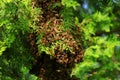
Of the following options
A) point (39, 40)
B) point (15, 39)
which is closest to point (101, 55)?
point (15, 39)

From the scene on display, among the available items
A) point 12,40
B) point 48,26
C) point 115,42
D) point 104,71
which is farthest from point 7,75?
point 104,71

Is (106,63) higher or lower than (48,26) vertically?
lower

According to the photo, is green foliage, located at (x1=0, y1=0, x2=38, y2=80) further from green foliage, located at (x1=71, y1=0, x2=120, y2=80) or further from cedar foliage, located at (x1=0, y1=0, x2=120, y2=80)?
green foliage, located at (x1=71, y1=0, x2=120, y2=80)

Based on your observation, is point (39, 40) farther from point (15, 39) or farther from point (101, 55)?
point (101, 55)

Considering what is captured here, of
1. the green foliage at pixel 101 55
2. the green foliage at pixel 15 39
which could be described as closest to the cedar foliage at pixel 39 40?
the green foliage at pixel 15 39

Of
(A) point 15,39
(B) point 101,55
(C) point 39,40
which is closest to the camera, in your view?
(C) point 39,40

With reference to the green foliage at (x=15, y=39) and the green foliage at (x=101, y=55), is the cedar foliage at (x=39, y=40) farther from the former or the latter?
the green foliage at (x=101, y=55)

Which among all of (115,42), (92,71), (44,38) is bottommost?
(92,71)

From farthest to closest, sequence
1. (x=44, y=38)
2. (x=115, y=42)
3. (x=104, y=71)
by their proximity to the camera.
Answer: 1. (x=104, y=71)
2. (x=115, y=42)
3. (x=44, y=38)

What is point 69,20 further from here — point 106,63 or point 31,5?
point 106,63

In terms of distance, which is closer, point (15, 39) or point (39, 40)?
point (39, 40)

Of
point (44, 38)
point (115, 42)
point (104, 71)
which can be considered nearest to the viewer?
point (44, 38)
